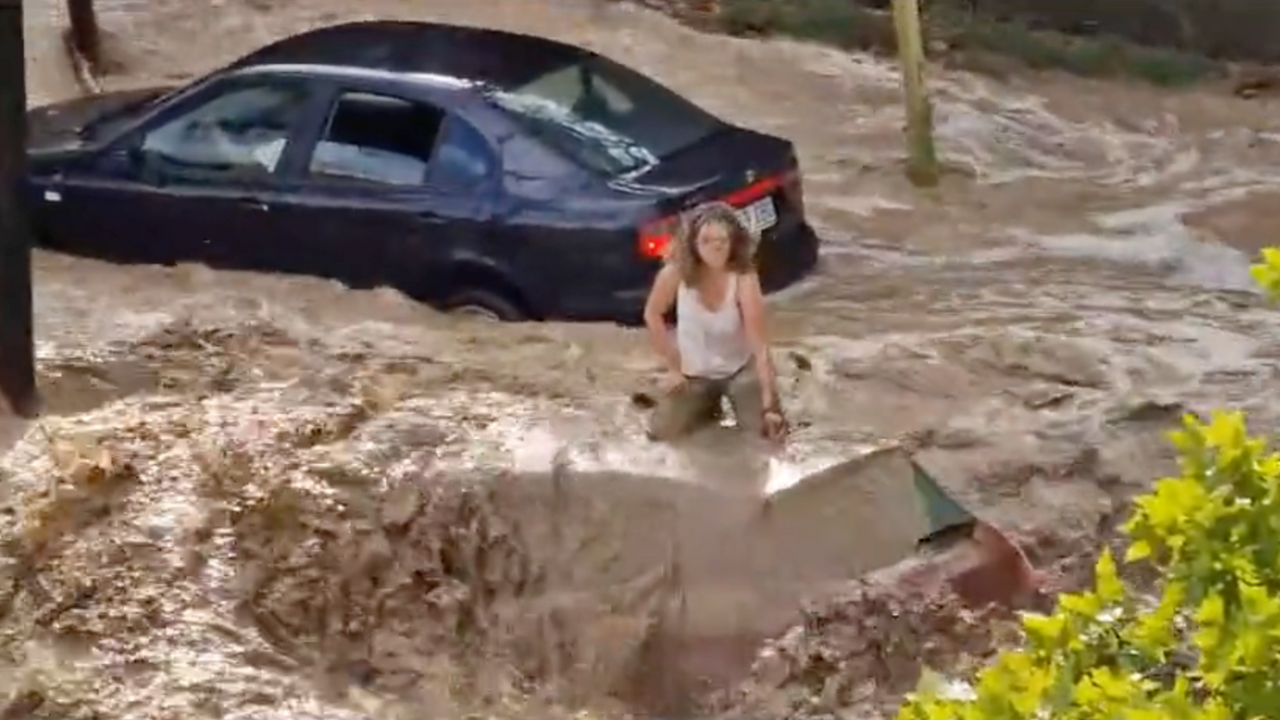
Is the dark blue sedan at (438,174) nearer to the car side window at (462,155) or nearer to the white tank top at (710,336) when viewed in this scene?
the car side window at (462,155)

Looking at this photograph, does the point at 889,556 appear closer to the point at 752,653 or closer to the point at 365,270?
the point at 752,653

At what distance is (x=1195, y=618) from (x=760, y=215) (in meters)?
5.92

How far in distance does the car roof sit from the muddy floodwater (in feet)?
3.14

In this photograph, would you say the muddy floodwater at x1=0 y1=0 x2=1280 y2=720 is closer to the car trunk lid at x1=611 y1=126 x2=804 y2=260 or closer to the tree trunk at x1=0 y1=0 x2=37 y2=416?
the tree trunk at x1=0 y1=0 x2=37 y2=416

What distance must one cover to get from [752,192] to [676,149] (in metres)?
0.37

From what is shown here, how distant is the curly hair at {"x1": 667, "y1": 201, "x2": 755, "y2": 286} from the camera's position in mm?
6051

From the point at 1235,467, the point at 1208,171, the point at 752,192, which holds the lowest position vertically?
the point at 1208,171

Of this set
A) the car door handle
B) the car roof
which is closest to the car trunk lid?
the car roof

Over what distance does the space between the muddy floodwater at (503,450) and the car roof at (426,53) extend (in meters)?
0.96

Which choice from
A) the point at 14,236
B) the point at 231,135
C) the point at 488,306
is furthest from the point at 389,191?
the point at 14,236

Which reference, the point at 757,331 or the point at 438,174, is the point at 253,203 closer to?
the point at 438,174

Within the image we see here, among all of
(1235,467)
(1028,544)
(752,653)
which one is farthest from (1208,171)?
(1235,467)

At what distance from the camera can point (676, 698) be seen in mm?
6055

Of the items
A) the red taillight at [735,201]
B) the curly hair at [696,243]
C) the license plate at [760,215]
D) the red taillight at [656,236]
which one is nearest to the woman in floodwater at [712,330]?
the curly hair at [696,243]
